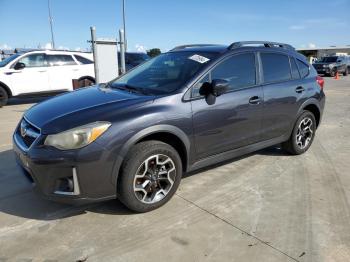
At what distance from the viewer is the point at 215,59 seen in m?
4.13

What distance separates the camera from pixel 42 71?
11289 millimetres

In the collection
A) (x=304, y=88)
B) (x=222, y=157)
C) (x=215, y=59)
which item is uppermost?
(x=215, y=59)

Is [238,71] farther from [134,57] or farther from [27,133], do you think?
[134,57]

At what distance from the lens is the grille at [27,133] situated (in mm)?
3318

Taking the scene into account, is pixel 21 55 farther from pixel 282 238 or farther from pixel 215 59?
pixel 282 238

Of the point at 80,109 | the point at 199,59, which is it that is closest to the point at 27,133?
the point at 80,109

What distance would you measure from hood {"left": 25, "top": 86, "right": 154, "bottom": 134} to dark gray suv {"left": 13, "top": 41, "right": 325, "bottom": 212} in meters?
0.01

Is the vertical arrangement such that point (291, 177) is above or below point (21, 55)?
below

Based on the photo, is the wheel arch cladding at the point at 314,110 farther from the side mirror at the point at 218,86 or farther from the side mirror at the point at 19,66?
the side mirror at the point at 19,66

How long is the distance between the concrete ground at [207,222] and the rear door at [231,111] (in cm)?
56

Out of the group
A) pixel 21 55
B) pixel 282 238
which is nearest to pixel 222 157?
pixel 282 238

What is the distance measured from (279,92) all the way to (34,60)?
8.94 meters

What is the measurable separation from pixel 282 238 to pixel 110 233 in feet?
5.16

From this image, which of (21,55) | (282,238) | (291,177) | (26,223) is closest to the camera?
(282,238)
